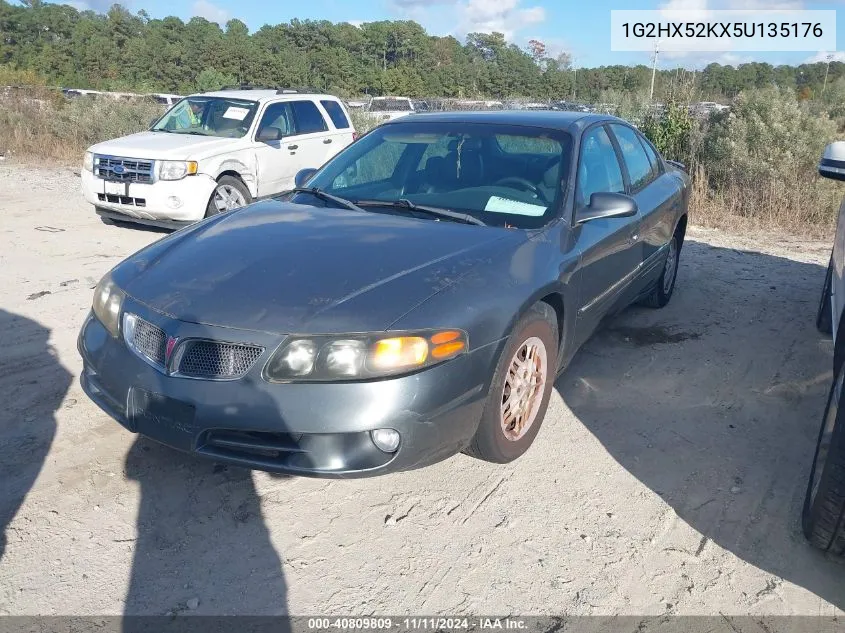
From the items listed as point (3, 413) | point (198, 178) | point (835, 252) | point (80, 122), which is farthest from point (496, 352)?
point (80, 122)

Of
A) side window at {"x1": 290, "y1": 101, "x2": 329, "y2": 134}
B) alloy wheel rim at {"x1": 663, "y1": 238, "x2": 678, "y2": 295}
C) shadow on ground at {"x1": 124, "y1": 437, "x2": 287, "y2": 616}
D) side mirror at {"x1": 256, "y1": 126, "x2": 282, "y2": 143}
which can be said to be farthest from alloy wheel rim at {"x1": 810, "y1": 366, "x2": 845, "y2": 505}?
side window at {"x1": 290, "y1": 101, "x2": 329, "y2": 134}

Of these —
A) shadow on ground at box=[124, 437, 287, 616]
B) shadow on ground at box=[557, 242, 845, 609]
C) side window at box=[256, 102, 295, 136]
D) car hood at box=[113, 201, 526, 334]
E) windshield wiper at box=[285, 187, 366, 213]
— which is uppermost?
side window at box=[256, 102, 295, 136]

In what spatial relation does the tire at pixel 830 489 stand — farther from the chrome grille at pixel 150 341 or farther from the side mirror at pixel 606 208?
the chrome grille at pixel 150 341

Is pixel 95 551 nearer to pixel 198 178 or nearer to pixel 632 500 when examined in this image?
pixel 632 500

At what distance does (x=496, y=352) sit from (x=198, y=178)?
590 cm

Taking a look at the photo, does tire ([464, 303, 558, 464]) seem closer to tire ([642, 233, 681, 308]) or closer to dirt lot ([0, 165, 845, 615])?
dirt lot ([0, 165, 845, 615])

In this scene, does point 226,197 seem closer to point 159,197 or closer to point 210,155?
point 210,155

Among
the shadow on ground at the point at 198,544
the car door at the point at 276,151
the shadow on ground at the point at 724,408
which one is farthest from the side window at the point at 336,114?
the shadow on ground at the point at 198,544

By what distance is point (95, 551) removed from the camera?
2.67m

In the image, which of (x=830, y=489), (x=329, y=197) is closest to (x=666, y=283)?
(x=329, y=197)

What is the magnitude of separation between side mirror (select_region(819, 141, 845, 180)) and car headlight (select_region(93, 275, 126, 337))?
12.4 ft

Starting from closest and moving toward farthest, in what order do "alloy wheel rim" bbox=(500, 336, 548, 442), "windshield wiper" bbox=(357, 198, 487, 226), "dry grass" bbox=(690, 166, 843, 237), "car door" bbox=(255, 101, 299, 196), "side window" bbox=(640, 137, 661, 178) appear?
"alloy wheel rim" bbox=(500, 336, 548, 442), "windshield wiper" bbox=(357, 198, 487, 226), "side window" bbox=(640, 137, 661, 178), "car door" bbox=(255, 101, 299, 196), "dry grass" bbox=(690, 166, 843, 237)

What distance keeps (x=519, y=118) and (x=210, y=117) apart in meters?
5.86

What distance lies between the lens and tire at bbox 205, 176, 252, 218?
317 inches
